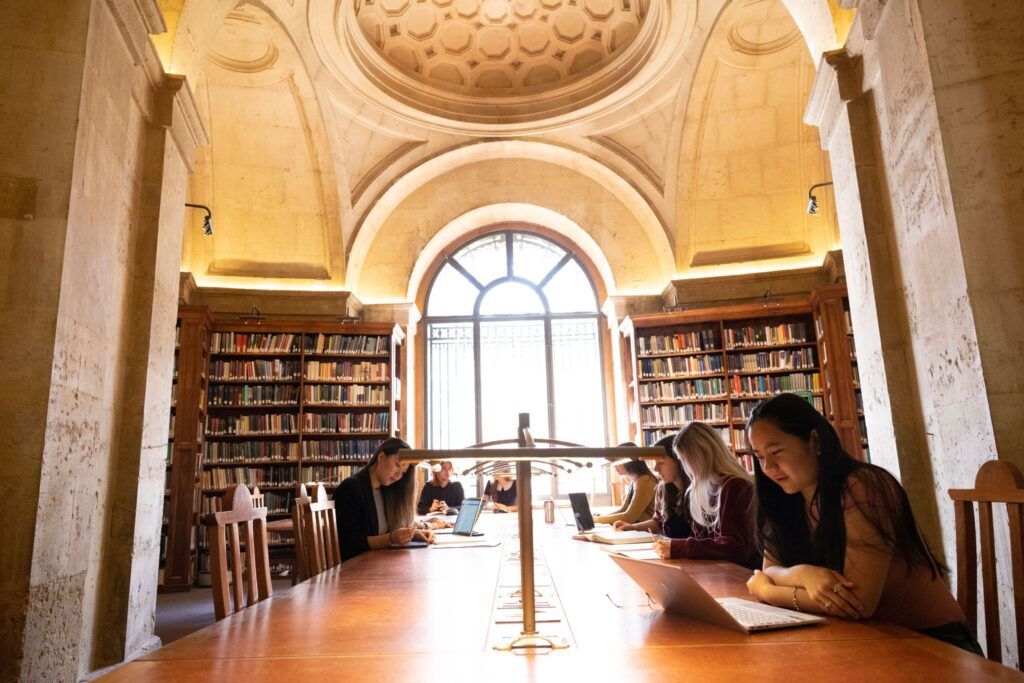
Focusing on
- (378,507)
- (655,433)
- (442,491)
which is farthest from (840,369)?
(378,507)

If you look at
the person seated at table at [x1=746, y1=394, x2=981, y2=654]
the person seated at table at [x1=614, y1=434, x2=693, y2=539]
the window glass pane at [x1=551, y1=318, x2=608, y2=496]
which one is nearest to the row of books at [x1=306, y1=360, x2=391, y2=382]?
the window glass pane at [x1=551, y1=318, x2=608, y2=496]

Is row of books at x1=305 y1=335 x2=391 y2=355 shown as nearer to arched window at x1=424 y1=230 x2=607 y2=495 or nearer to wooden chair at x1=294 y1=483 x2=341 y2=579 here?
arched window at x1=424 y1=230 x2=607 y2=495

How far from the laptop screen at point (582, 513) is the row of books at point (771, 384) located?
4.14 m

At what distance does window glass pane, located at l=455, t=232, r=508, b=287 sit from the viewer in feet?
30.9

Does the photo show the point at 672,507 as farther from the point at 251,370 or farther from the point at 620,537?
the point at 251,370

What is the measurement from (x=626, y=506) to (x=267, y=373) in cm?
467

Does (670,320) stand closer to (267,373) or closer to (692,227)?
(692,227)

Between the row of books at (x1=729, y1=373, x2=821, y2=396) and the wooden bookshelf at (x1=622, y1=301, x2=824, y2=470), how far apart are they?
0.01 meters

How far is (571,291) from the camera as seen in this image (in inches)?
366

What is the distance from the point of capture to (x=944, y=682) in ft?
3.48

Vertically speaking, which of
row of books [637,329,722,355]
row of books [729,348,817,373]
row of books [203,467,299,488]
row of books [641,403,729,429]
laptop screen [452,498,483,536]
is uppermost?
row of books [637,329,722,355]

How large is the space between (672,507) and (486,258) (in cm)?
635

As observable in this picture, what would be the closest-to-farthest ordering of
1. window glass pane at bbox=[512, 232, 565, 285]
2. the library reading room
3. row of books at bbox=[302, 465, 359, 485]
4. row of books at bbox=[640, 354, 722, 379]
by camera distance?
the library reading room, row of books at bbox=[302, 465, 359, 485], row of books at bbox=[640, 354, 722, 379], window glass pane at bbox=[512, 232, 565, 285]

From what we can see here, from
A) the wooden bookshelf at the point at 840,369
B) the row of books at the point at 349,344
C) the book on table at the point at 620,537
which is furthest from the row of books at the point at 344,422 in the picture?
the wooden bookshelf at the point at 840,369
